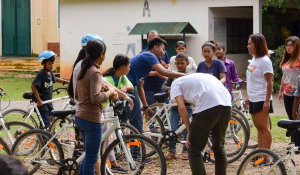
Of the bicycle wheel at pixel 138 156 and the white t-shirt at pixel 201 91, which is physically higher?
the white t-shirt at pixel 201 91

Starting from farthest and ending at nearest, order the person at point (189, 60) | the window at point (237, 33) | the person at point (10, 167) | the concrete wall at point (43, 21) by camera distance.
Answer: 1. the concrete wall at point (43, 21)
2. the window at point (237, 33)
3. the person at point (189, 60)
4. the person at point (10, 167)

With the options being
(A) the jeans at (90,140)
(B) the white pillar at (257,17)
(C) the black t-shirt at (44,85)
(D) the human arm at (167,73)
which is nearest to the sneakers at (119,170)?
(A) the jeans at (90,140)

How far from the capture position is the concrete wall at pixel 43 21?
25.1 m

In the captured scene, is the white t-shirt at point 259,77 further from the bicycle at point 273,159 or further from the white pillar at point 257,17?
the white pillar at point 257,17

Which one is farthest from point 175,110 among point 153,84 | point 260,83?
point 260,83

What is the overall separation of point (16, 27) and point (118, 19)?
9395 mm

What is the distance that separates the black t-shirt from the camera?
691cm

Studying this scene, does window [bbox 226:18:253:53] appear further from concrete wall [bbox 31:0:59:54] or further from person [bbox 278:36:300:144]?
concrete wall [bbox 31:0:59:54]

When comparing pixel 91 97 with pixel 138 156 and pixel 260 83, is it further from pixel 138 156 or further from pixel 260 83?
pixel 260 83

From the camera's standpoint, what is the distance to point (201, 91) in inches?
182

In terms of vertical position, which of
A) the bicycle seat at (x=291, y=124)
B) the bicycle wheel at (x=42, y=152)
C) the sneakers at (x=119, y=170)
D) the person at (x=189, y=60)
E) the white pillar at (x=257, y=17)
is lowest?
the sneakers at (x=119, y=170)

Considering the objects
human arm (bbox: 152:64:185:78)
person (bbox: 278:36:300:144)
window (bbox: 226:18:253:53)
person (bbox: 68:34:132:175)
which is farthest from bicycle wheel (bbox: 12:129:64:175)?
window (bbox: 226:18:253:53)

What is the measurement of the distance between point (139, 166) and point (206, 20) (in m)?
12.0

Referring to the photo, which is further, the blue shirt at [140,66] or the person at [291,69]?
the person at [291,69]
